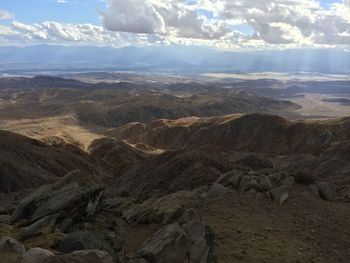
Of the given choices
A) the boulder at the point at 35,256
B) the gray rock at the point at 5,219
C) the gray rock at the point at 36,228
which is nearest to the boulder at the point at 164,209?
the gray rock at the point at 36,228

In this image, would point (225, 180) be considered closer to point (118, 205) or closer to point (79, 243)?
point (118, 205)

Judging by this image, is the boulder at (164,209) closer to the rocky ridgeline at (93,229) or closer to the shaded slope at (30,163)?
the rocky ridgeline at (93,229)

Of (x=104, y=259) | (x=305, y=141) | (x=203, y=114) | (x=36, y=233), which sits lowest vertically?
(x=203, y=114)

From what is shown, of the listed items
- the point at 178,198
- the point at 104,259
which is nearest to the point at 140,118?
the point at 178,198

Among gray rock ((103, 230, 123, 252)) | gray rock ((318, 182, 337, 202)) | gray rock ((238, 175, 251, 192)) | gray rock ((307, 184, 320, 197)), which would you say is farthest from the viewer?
gray rock ((318, 182, 337, 202))

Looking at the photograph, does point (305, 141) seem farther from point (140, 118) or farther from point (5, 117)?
point (5, 117)

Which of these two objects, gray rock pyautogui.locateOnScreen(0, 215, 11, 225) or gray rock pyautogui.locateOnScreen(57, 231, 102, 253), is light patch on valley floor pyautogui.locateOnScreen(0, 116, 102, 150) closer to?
gray rock pyautogui.locateOnScreen(0, 215, 11, 225)

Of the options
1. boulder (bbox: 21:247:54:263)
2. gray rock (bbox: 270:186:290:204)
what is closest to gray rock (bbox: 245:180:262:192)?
gray rock (bbox: 270:186:290:204)
